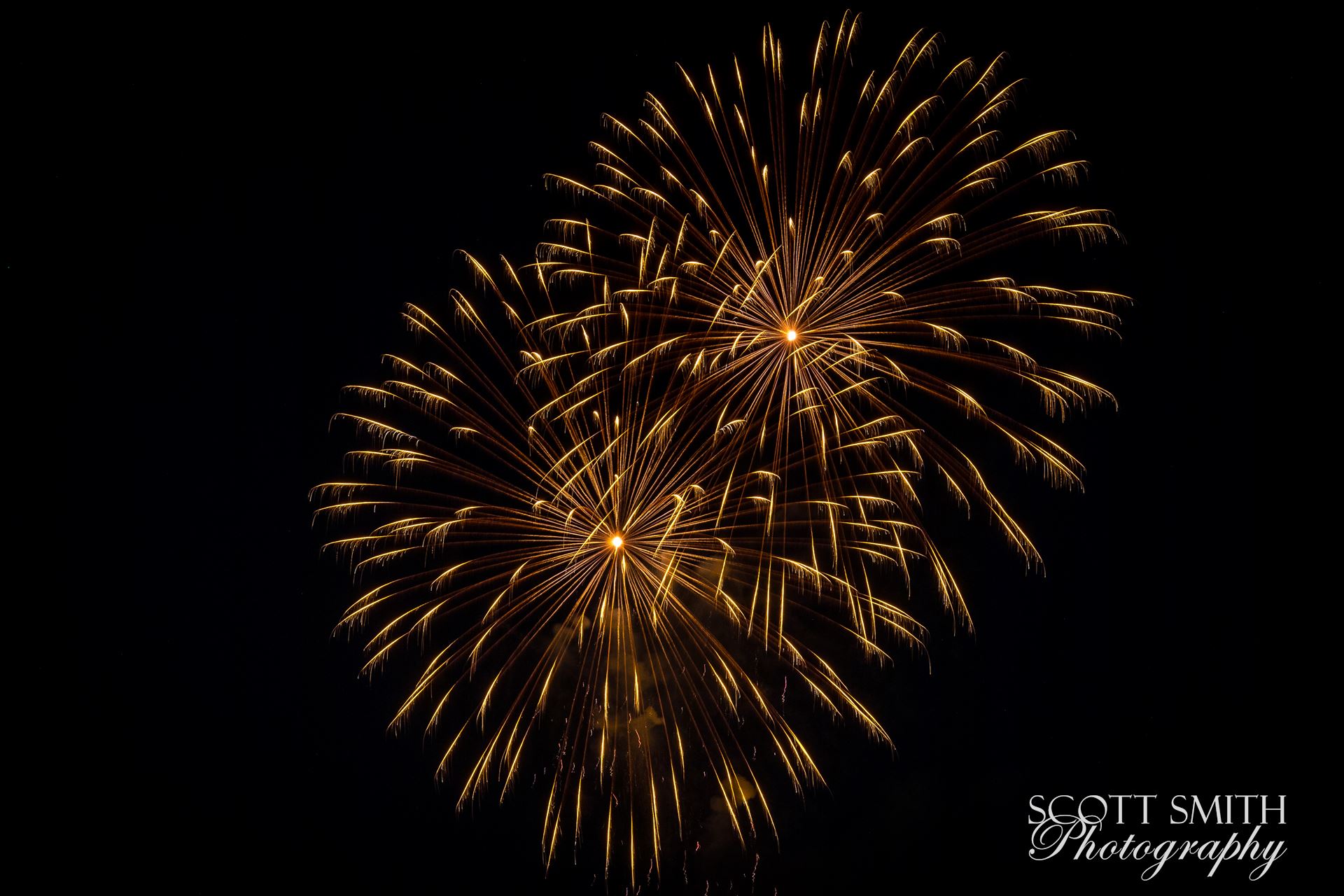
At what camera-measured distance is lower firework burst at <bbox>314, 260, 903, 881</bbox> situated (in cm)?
1402

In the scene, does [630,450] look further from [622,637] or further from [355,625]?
[355,625]

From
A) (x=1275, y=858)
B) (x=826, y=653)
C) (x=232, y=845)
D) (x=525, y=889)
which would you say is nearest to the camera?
(x=826, y=653)

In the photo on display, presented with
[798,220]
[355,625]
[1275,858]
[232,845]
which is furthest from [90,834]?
[1275,858]

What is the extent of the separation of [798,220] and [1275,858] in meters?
15.5

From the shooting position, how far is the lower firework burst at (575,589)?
46.0 ft

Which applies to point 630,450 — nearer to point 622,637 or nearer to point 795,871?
point 622,637

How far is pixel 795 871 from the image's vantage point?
56.0ft

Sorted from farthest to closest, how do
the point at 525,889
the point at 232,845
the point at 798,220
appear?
the point at 232,845
the point at 525,889
the point at 798,220

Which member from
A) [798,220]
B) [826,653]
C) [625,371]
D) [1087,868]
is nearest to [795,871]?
[826,653]

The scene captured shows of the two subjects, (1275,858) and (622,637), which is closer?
(622,637)

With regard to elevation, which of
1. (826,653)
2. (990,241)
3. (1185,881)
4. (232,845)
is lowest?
(1185,881)

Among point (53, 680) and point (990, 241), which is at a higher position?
point (990, 241)

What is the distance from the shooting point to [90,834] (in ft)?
65.9

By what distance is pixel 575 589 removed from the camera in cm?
1417
